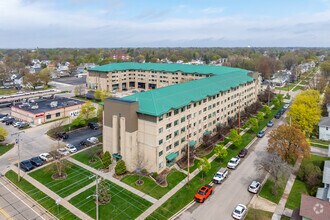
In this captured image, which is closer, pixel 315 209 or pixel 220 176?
pixel 315 209

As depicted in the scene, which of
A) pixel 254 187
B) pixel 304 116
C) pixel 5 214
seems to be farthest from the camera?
pixel 304 116

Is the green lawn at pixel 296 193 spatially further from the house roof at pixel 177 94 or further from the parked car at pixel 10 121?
the parked car at pixel 10 121

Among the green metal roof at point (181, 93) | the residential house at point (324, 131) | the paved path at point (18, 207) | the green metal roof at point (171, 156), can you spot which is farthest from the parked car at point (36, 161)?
the residential house at point (324, 131)

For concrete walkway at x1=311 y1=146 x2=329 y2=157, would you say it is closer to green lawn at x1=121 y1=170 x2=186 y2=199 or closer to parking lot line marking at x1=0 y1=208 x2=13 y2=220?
green lawn at x1=121 y1=170 x2=186 y2=199

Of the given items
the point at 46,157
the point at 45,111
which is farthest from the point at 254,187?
the point at 45,111

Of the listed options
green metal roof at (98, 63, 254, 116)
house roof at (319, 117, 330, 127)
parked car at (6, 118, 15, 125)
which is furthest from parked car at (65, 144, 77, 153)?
house roof at (319, 117, 330, 127)

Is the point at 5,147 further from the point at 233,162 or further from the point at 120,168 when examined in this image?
the point at 233,162
